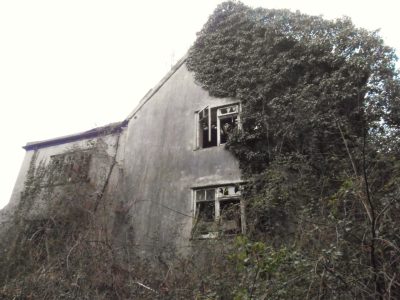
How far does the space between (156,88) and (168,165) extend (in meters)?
3.76

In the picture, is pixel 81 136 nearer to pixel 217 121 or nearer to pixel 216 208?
pixel 217 121

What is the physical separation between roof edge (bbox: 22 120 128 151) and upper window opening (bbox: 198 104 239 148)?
3.72 meters

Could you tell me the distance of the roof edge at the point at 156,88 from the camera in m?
13.8

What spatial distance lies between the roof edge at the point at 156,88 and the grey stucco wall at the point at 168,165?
0.13 metres

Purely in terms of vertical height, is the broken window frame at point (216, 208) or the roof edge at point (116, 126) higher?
the roof edge at point (116, 126)

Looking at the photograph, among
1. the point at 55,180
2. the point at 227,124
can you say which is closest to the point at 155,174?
the point at 227,124

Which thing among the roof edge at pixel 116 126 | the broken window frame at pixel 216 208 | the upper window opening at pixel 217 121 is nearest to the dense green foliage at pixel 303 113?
the broken window frame at pixel 216 208

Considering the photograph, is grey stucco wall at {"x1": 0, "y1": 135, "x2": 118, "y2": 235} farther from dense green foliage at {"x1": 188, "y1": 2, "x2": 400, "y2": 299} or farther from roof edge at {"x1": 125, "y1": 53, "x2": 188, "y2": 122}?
dense green foliage at {"x1": 188, "y1": 2, "x2": 400, "y2": 299}

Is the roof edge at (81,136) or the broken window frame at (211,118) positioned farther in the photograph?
the roof edge at (81,136)

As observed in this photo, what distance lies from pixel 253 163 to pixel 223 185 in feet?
3.82

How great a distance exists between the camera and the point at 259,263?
4668 millimetres

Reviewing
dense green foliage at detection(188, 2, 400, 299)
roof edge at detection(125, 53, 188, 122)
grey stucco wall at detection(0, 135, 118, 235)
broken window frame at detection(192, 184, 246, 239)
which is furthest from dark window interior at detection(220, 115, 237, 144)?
grey stucco wall at detection(0, 135, 118, 235)

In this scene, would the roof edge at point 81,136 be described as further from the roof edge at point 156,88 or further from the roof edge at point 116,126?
the roof edge at point 156,88

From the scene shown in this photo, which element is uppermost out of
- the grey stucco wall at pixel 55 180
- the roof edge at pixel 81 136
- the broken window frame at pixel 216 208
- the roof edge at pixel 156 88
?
the roof edge at pixel 156 88
